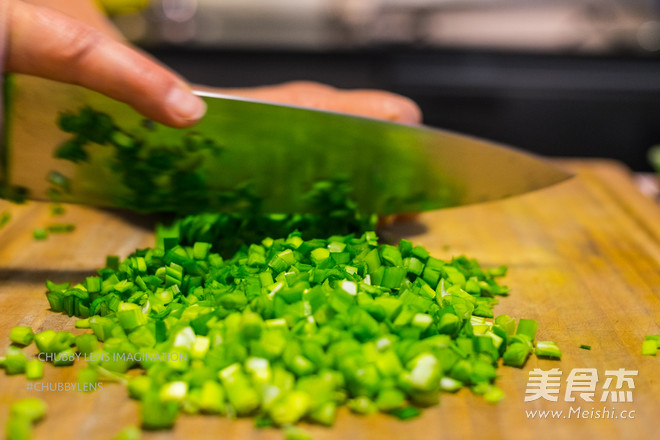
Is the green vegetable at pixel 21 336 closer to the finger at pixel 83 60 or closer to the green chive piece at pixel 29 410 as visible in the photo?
the green chive piece at pixel 29 410

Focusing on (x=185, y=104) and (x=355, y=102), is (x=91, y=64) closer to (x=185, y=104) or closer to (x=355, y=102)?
(x=185, y=104)

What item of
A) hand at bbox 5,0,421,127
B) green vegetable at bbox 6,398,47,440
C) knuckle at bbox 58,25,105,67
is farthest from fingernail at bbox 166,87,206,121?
green vegetable at bbox 6,398,47,440

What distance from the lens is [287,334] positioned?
0.99 metres

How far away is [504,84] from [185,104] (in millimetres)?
2209

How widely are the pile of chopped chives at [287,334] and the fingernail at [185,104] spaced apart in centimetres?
27

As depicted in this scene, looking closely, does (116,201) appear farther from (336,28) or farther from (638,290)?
(336,28)

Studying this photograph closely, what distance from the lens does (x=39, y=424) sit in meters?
0.89

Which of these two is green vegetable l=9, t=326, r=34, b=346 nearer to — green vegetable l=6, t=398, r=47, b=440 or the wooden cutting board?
the wooden cutting board

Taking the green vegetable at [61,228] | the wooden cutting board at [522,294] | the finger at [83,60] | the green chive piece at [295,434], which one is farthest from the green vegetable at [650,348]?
the green vegetable at [61,228]

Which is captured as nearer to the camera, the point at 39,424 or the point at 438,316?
the point at 39,424

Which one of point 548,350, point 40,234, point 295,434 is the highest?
point 40,234

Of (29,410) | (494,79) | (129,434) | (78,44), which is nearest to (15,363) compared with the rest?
(29,410)

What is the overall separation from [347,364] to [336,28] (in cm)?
292

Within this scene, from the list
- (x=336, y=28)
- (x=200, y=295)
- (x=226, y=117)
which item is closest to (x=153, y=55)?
(x=336, y=28)
